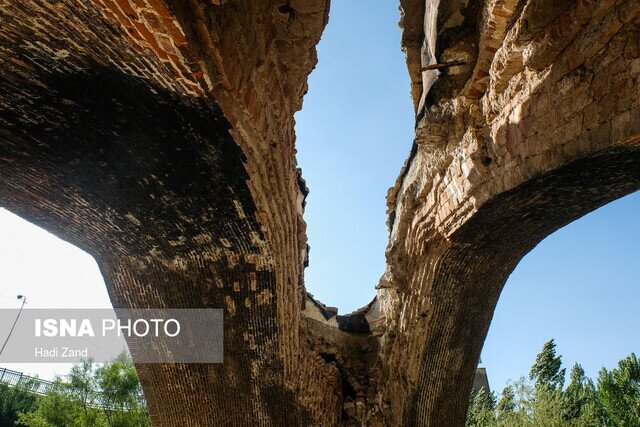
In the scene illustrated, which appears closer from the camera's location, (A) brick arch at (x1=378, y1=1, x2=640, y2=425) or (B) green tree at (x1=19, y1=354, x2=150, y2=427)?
(A) brick arch at (x1=378, y1=1, x2=640, y2=425)

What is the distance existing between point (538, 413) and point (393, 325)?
8.40 m

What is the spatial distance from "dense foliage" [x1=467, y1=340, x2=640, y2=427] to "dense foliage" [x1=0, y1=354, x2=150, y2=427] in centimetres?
1024

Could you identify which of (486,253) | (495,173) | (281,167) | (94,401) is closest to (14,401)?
(94,401)

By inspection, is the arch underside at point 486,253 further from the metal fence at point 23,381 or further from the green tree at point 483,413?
the metal fence at point 23,381

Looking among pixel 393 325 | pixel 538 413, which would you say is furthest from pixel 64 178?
pixel 538 413

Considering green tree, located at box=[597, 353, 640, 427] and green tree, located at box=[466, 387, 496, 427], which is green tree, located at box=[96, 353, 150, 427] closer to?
green tree, located at box=[466, 387, 496, 427]

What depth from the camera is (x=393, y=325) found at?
559 cm

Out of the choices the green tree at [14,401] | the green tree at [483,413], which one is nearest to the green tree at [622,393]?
the green tree at [483,413]

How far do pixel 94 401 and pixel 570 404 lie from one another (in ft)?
46.7

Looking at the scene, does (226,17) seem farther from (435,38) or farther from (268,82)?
(435,38)

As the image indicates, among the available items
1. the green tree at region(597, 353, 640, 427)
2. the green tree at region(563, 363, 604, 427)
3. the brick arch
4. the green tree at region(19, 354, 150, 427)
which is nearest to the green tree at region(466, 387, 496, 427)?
the green tree at region(563, 363, 604, 427)

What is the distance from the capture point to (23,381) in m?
17.8

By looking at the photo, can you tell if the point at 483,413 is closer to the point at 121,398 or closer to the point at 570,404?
the point at 570,404

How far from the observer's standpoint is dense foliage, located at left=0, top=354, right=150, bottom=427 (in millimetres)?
13395
